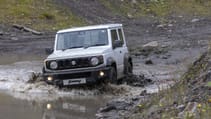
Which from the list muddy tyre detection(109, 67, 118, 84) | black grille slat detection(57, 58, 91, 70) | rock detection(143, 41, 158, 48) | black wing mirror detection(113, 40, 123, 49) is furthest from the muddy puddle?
rock detection(143, 41, 158, 48)

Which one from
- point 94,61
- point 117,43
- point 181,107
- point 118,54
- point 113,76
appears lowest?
point 113,76

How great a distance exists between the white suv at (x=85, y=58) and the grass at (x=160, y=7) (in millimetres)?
24828

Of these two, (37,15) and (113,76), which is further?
(37,15)

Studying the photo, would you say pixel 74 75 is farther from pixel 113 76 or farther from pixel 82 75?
pixel 113 76

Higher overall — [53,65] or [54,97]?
[53,65]

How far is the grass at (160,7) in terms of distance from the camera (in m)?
41.8

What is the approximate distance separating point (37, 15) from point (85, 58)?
68.4ft

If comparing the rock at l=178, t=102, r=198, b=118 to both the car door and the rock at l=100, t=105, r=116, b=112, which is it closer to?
the rock at l=100, t=105, r=116, b=112

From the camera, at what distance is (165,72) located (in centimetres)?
2005

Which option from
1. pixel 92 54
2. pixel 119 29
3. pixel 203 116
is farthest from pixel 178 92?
pixel 119 29

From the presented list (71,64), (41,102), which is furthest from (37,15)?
(41,102)

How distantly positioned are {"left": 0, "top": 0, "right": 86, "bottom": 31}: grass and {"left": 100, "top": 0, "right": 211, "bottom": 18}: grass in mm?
5552

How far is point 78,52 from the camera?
14984 millimetres

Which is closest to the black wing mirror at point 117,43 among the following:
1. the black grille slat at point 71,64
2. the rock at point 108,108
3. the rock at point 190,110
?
the black grille slat at point 71,64
